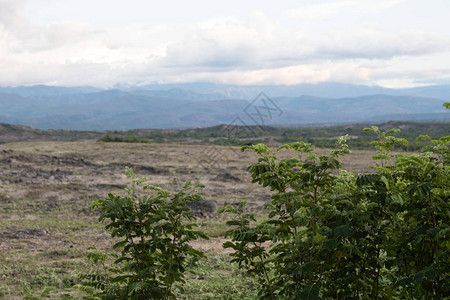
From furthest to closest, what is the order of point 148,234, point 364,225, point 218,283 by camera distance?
point 218,283
point 148,234
point 364,225

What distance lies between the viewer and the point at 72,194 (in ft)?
59.2

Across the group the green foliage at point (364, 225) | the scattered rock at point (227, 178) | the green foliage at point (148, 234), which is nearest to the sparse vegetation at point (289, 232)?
the green foliage at point (364, 225)

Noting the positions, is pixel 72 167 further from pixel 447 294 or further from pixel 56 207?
pixel 447 294

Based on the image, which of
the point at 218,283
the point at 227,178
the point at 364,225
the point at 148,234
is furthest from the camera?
the point at 227,178

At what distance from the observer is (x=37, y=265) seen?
8672mm

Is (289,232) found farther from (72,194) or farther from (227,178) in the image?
(227,178)

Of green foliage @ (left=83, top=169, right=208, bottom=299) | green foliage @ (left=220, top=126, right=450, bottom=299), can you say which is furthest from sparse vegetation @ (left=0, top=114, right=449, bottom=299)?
green foliage @ (left=83, top=169, right=208, bottom=299)

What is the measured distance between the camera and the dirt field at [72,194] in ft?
28.6

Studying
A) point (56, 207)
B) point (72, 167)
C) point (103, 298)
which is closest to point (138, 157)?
point (72, 167)

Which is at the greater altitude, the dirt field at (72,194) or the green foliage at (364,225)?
the green foliage at (364,225)

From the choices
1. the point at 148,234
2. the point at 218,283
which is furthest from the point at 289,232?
the point at 218,283

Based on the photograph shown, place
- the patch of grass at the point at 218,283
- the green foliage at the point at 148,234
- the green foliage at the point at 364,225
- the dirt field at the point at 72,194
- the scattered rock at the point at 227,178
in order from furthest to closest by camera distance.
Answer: the scattered rock at the point at 227,178 → the dirt field at the point at 72,194 → the patch of grass at the point at 218,283 → the green foliage at the point at 148,234 → the green foliage at the point at 364,225

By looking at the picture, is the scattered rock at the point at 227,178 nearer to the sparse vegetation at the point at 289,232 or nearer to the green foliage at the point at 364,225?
the sparse vegetation at the point at 289,232

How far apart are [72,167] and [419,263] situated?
2516cm
